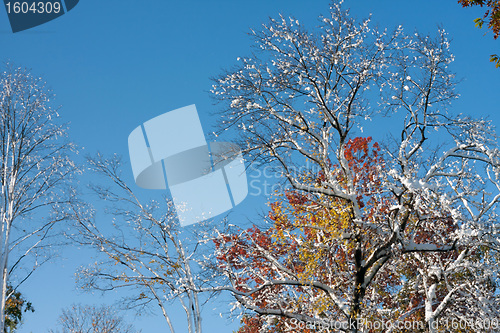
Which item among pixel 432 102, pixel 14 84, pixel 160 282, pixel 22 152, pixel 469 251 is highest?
pixel 14 84

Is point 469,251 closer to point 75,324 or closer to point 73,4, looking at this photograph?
point 73,4

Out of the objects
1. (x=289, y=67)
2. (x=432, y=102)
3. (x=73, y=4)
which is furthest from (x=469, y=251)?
(x=73, y=4)

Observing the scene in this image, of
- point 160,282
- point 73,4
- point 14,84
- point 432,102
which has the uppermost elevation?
point 73,4

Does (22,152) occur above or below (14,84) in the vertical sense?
below

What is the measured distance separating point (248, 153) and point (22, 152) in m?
7.73

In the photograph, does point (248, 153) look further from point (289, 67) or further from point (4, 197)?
point (4, 197)

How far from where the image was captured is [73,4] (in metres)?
15.5

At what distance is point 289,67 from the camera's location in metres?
12.0

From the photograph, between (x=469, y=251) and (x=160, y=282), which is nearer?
(x=469, y=251)

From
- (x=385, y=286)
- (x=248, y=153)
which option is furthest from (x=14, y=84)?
(x=385, y=286)

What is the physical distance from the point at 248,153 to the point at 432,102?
16.0ft

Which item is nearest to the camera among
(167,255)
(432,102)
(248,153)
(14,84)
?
(432,102)

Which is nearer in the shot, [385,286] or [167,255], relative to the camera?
[167,255]

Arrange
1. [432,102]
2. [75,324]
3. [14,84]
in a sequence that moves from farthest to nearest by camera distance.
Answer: [75,324] → [14,84] → [432,102]
